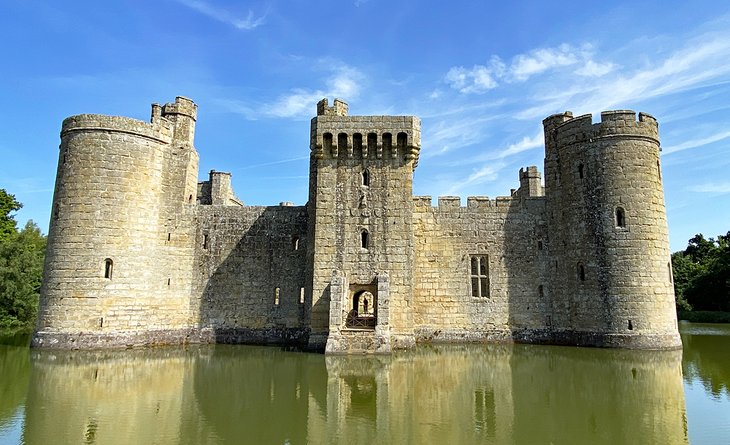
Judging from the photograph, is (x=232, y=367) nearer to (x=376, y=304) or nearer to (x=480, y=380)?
(x=376, y=304)

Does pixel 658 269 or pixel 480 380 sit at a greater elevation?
pixel 658 269

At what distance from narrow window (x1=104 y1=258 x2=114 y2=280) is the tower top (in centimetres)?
1074

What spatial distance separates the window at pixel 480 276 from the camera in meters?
21.5

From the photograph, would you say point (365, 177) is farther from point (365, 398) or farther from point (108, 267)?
point (365, 398)

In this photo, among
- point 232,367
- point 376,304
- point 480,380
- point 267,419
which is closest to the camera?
point 267,419

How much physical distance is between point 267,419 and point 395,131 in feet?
44.0

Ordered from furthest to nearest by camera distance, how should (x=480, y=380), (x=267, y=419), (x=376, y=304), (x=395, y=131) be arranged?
1. (x=395, y=131)
2. (x=376, y=304)
3. (x=480, y=380)
4. (x=267, y=419)

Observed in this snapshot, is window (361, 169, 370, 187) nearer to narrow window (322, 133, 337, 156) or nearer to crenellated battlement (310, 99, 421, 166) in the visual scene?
crenellated battlement (310, 99, 421, 166)

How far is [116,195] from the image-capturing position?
62.6ft

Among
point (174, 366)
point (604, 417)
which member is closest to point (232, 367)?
point (174, 366)

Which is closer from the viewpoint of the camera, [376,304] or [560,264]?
[376,304]

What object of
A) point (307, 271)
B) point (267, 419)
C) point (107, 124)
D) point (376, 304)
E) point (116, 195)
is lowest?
point (267, 419)

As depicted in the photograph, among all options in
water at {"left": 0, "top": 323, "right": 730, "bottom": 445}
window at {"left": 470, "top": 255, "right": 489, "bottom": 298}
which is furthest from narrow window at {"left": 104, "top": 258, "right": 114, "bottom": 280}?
window at {"left": 470, "top": 255, "right": 489, "bottom": 298}

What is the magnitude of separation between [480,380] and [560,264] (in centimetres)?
943
